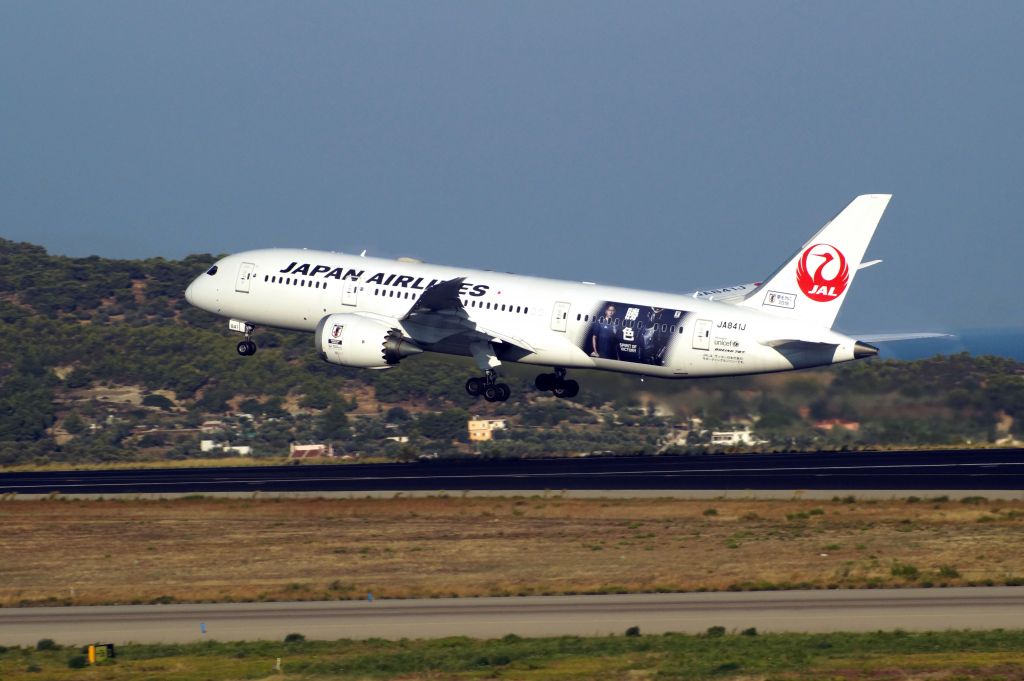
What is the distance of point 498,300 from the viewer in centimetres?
5878

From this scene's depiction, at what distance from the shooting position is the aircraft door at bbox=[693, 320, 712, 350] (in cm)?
5444

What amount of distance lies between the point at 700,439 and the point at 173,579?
56053 millimetres

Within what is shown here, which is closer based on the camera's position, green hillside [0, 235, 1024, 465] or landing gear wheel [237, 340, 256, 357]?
A: landing gear wheel [237, 340, 256, 357]

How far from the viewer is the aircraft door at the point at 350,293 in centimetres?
6056

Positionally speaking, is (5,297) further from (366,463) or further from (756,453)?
(756,453)

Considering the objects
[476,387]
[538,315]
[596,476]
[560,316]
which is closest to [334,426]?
[476,387]

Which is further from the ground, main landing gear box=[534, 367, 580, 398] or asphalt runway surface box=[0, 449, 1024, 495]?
main landing gear box=[534, 367, 580, 398]

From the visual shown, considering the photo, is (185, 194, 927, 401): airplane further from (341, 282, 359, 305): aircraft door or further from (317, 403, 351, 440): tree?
(317, 403, 351, 440): tree

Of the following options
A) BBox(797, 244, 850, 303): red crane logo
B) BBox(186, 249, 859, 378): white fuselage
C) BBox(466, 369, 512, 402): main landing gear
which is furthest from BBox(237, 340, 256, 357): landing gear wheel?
BBox(797, 244, 850, 303): red crane logo

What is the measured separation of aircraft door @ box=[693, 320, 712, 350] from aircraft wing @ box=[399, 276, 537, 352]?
6.86 metres

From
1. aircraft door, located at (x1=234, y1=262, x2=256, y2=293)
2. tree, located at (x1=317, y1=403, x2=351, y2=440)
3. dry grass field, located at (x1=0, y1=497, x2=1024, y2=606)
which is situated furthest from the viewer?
tree, located at (x1=317, y1=403, x2=351, y2=440)

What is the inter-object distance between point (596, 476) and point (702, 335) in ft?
22.4

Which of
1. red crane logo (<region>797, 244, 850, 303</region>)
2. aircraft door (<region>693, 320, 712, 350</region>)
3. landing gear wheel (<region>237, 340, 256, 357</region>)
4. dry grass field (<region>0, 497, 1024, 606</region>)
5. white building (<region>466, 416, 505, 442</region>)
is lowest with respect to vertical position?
dry grass field (<region>0, 497, 1024, 606</region>)

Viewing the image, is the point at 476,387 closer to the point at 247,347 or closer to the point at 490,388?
the point at 490,388
